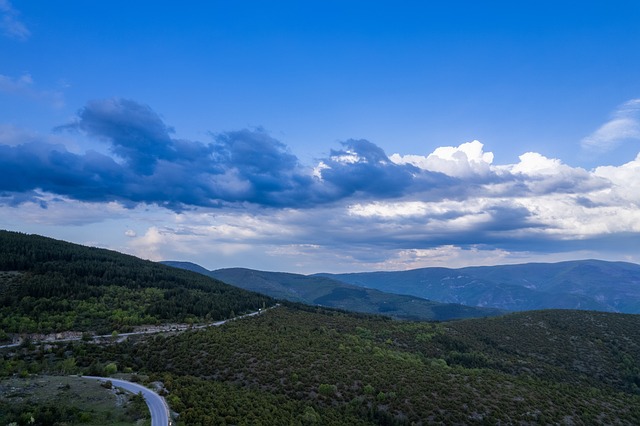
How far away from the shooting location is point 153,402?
35.7 metres

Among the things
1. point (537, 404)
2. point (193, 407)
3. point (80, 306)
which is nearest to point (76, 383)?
point (193, 407)

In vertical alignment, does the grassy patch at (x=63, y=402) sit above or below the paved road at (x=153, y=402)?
above

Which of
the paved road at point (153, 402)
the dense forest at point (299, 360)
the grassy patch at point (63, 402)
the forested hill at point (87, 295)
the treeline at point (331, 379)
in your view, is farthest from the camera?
the forested hill at point (87, 295)

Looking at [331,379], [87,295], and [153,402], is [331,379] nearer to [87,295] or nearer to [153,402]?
[153,402]

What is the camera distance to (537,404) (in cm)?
5641

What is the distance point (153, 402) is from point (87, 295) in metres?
61.6

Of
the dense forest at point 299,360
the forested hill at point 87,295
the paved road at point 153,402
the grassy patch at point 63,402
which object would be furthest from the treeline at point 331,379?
the forested hill at point 87,295

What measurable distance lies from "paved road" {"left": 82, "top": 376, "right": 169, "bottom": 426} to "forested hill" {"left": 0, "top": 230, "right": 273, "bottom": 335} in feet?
114

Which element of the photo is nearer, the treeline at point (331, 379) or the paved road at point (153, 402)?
the paved road at point (153, 402)

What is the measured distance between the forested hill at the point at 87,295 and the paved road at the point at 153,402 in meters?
34.7

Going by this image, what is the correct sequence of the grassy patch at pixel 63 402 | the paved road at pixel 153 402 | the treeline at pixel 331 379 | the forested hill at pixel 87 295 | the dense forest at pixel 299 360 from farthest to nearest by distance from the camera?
the forested hill at pixel 87 295
the dense forest at pixel 299 360
the treeline at pixel 331 379
the paved road at pixel 153 402
the grassy patch at pixel 63 402

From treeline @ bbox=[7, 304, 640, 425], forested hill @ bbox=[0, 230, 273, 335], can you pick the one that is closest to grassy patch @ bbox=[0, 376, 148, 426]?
treeline @ bbox=[7, 304, 640, 425]

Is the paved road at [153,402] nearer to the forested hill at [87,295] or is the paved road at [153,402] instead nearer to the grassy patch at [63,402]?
the grassy patch at [63,402]

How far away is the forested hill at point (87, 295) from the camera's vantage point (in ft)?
234
